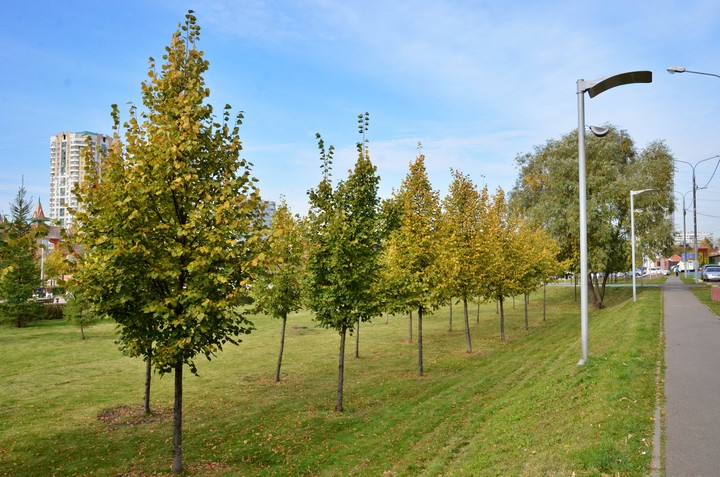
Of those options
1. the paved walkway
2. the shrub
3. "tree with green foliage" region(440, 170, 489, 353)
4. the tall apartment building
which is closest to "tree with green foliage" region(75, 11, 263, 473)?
the paved walkway

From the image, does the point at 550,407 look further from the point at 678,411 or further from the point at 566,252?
the point at 566,252

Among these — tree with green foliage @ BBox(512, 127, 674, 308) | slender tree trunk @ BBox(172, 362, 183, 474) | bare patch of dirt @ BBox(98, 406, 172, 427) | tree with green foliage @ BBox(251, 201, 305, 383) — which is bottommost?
bare patch of dirt @ BBox(98, 406, 172, 427)

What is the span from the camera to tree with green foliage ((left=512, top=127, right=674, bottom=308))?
120 feet

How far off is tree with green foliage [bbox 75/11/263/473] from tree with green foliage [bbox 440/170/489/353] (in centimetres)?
1132

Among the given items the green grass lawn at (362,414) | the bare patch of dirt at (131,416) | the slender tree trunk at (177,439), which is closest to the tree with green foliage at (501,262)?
the green grass lawn at (362,414)

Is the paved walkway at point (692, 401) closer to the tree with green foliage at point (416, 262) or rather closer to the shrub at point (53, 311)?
the tree with green foliage at point (416, 262)

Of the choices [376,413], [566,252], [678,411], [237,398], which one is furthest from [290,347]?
[566,252]

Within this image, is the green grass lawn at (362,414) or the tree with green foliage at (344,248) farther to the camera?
the tree with green foliage at (344,248)

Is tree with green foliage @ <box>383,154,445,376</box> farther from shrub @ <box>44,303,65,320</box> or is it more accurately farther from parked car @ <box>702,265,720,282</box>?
parked car @ <box>702,265,720,282</box>

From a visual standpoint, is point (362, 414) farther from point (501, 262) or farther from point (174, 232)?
point (501, 262)

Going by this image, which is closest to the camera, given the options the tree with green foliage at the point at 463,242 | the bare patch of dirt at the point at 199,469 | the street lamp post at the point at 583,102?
the bare patch of dirt at the point at 199,469

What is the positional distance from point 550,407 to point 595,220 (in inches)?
1174

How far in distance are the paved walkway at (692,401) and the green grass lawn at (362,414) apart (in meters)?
0.36

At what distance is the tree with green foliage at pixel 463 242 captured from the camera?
827 inches
